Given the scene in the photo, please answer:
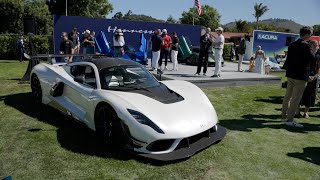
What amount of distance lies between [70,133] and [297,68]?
4371mm

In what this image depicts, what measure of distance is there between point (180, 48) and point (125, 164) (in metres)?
15.2

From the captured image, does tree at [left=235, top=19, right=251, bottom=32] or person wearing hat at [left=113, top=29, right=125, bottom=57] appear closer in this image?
person wearing hat at [left=113, top=29, right=125, bottom=57]

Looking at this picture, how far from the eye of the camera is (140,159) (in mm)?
4461

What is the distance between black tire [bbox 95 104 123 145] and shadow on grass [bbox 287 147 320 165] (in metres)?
2.62

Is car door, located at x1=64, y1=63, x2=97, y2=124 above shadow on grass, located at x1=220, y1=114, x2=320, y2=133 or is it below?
above

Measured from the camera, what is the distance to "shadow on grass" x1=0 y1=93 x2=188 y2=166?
4.61m

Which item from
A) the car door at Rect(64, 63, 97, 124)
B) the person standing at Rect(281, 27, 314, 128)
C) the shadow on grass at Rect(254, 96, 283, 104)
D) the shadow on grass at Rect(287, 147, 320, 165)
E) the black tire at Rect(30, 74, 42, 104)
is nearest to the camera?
the shadow on grass at Rect(287, 147, 320, 165)

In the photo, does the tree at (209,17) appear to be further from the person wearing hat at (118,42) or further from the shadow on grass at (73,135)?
the shadow on grass at (73,135)

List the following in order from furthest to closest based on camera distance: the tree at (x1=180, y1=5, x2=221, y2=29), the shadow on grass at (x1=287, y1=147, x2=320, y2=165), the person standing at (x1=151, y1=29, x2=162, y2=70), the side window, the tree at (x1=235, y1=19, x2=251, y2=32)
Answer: the tree at (x1=180, y1=5, x2=221, y2=29) < the tree at (x1=235, y1=19, x2=251, y2=32) < the person standing at (x1=151, y1=29, x2=162, y2=70) < the side window < the shadow on grass at (x1=287, y1=147, x2=320, y2=165)

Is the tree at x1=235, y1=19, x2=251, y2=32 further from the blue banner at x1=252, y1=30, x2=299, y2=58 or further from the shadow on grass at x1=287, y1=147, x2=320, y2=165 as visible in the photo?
the shadow on grass at x1=287, y1=147, x2=320, y2=165

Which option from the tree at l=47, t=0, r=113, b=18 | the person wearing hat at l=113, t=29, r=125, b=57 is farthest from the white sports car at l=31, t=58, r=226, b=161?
the tree at l=47, t=0, r=113, b=18

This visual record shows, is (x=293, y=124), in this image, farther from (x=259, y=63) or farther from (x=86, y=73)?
(x=259, y=63)

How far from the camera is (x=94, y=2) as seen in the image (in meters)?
53.0

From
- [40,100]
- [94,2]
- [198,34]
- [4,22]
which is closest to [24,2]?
[4,22]
